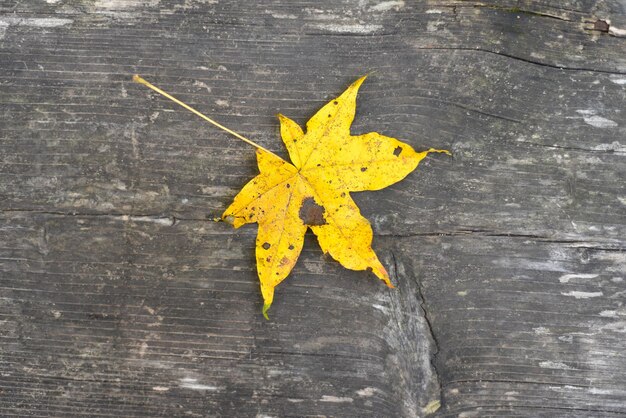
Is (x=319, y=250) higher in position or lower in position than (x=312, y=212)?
lower

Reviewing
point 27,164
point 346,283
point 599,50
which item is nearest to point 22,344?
point 27,164

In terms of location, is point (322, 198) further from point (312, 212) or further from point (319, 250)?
point (319, 250)

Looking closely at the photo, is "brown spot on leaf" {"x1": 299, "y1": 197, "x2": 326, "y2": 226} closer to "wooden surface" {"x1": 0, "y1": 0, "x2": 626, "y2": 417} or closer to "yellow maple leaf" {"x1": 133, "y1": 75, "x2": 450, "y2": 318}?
"yellow maple leaf" {"x1": 133, "y1": 75, "x2": 450, "y2": 318}

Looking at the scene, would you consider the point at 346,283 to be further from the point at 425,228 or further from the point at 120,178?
the point at 120,178

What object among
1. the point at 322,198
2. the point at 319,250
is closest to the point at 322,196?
the point at 322,198

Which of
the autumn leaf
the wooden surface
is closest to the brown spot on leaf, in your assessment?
the autumn leaf

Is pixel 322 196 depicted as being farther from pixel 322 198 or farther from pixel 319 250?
pixel 319 250
